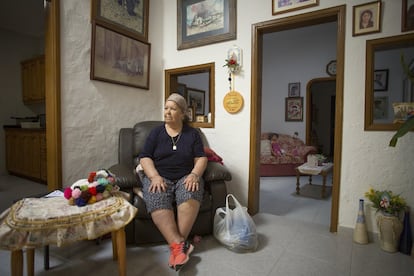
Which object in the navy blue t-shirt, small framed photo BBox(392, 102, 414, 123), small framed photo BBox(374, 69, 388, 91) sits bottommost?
the navy blue t-shirt

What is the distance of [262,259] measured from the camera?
158cm

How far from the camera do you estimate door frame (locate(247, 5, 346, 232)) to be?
6.28 feet

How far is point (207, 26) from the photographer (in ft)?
8.45

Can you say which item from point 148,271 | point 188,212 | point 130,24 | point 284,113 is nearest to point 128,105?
point 130,24

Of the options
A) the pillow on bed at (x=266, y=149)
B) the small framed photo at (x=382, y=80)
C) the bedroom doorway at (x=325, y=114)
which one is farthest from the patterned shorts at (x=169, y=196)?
the bedroom doorway at (x=325, y=114)

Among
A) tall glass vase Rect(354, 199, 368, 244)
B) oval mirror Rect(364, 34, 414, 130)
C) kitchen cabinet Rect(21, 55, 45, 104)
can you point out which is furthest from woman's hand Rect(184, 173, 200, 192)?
kitchen cabinet Rect(21, 55, 45, 104)

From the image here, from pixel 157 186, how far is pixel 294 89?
4575 mm

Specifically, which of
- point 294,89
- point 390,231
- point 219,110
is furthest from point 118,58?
point 294,89

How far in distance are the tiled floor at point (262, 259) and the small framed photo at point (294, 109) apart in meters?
3.65

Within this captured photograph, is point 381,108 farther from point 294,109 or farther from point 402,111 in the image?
point 294,109

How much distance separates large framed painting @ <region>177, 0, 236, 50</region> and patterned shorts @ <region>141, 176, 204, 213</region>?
1.66 metres

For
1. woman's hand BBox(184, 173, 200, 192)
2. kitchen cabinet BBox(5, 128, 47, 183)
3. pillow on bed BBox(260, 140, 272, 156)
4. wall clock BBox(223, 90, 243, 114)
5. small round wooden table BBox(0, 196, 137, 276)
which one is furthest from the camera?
pillow on bed BBox(260, 140, 272, 156)

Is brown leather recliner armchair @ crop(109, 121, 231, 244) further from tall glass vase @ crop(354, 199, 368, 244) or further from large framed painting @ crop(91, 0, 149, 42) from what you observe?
large framed painting @ crop(91, 0, 149, 42)

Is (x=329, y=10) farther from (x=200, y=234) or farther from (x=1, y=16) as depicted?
(x=1, y=16)
